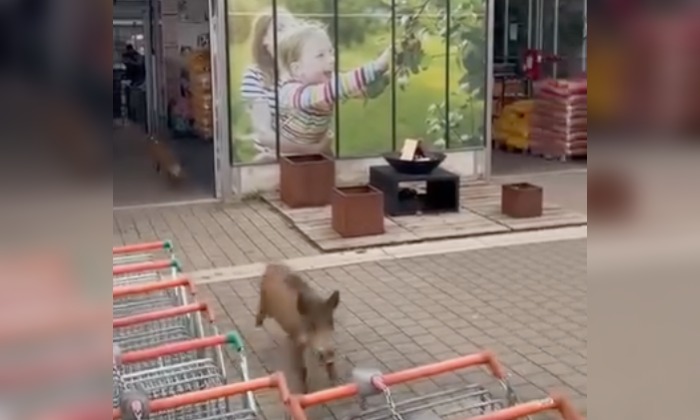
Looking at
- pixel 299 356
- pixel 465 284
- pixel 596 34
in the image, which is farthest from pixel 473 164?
pixel 596 34

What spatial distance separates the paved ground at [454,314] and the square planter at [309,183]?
1.90 metres

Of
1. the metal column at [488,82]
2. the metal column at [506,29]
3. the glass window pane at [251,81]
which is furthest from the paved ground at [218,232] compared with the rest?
the metal column at [506,29]

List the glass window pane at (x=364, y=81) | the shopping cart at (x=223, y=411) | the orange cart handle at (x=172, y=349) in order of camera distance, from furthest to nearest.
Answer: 1. the glass window pane at (x=364, y=81)
2. the orange cart handle at (x=172, y=349)
3. the shopping cart at (x=223, y=411)

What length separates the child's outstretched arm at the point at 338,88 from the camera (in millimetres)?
8492

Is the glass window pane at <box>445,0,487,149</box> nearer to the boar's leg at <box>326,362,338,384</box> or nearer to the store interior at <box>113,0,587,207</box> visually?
the store interior at <box>113,0,587,207</box>

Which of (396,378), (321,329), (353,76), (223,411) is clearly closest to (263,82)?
(353,76)

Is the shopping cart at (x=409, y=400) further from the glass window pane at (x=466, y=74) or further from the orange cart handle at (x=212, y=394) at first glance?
the glass window pane at (x=466, y=74)

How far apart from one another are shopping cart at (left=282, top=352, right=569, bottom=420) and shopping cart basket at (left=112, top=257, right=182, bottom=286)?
1.40 metres

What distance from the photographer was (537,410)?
2.51 meters

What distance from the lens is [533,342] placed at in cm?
461

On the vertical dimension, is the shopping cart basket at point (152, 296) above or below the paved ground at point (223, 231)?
above

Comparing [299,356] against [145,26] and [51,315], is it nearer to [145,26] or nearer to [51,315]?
[51,315]

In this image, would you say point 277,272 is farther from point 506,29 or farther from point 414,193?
point 506,29

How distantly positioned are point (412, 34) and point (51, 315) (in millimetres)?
8285
